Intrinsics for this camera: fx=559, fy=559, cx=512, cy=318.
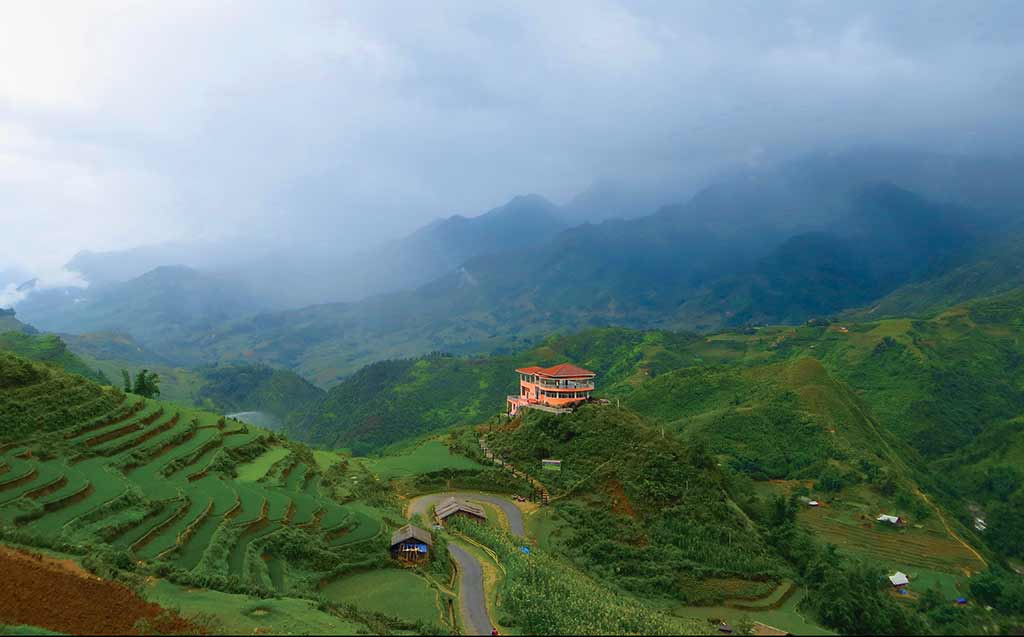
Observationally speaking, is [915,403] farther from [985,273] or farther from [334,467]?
[985,273]

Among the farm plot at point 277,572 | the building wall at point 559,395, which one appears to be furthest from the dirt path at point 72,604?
the building wall at point 559,395

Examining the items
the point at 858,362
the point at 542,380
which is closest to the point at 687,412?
the point at 542,380

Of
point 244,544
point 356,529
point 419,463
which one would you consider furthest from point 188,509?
point 419,463

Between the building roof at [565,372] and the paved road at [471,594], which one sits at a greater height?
the building roof at [565,372]

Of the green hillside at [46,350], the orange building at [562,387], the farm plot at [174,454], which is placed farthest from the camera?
the green hillside at [46,350]

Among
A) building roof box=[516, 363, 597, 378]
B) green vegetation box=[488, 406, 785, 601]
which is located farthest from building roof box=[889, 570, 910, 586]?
building roof box=[516, 363, 597, 378]

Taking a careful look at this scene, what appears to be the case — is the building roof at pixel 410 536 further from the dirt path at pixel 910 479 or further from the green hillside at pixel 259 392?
the green hillside at pixel 259 392
